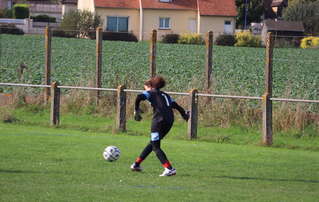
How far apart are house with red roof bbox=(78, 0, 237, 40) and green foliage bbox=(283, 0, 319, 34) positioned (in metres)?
7.99

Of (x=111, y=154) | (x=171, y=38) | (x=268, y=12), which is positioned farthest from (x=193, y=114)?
(x=268, y=12)

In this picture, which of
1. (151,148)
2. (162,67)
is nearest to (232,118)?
(151,148)

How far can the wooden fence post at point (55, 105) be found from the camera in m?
18.5

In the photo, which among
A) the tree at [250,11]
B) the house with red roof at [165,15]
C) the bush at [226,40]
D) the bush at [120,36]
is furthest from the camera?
the tree at [250,11]

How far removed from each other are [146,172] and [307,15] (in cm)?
6211

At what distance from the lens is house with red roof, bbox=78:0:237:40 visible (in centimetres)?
6066

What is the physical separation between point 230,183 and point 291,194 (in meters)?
1.10

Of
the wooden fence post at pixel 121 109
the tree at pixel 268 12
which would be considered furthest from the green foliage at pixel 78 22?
the tree at pixel 268 12

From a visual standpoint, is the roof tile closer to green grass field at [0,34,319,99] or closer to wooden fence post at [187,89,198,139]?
green grass field at [0,34,319,99]

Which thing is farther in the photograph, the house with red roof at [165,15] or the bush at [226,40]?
the house with red roof at [165,15]

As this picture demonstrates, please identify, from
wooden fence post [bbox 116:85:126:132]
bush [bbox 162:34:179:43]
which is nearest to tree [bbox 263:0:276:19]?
bush [bbox 162:34:179:43]

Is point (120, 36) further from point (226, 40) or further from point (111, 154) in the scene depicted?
point (111, 154)

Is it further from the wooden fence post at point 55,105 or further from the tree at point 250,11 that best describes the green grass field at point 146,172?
the tree at point 250,11

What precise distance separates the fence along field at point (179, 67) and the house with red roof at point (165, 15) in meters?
16.9
